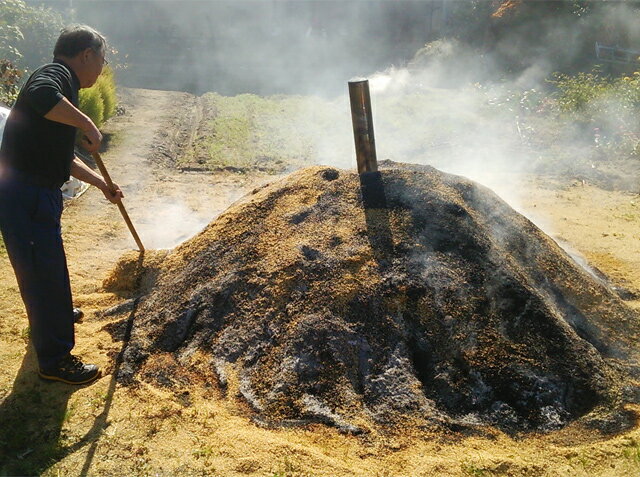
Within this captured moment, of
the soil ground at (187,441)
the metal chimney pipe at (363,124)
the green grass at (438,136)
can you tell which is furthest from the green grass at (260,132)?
the soil ground at (187,441)

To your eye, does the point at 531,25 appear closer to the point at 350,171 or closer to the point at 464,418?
the point at 350,171

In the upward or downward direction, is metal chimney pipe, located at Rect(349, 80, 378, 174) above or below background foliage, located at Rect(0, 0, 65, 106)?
below

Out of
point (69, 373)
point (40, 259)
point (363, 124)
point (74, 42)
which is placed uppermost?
point (74, 42)

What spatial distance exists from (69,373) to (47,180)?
1144 millimetres

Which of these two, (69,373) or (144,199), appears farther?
(144,199)

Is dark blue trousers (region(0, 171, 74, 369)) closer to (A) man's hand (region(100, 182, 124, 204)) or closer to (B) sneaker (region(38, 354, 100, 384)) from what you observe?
(B) sneaker (region(38, 354, 100, 384))

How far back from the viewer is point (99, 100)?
8.11 metres

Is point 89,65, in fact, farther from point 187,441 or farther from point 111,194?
point 187,441

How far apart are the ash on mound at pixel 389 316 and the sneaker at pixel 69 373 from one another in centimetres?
22

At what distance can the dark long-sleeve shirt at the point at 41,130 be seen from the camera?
100.0 inches

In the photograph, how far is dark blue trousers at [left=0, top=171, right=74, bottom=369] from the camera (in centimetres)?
276

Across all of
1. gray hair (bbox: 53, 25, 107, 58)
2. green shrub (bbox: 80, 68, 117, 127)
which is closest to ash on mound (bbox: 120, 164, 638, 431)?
gray hair (bbox: 53, 25, 107, 58)

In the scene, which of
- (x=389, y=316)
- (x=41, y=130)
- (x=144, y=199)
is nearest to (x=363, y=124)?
(x=389, y=316)

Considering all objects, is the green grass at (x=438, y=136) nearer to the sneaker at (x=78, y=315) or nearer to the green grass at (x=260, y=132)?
the green grass at (x=260, y=132)
